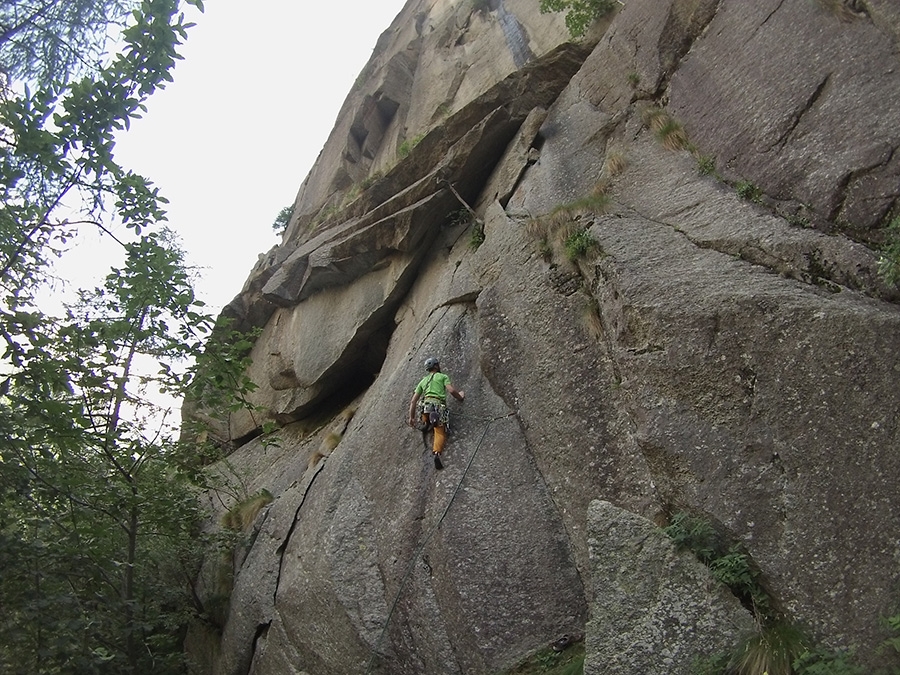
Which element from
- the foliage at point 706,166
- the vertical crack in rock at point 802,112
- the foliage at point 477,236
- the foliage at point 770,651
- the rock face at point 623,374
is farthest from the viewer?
the foliage at point 477,236

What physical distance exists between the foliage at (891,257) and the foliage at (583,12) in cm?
865

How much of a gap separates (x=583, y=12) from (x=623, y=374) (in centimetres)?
944

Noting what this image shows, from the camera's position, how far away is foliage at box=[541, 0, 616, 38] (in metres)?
12.8

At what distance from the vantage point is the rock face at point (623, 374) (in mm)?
5469

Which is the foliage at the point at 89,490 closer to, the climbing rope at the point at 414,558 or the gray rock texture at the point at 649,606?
the climbing rope at the point at 414,558

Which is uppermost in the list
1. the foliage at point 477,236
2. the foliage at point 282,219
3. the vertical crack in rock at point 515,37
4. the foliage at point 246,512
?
the foliage at point 282,219

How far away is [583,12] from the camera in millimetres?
13039

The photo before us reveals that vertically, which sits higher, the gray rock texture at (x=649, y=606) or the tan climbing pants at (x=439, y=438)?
the tan climbing pants at (x=439, y=438)

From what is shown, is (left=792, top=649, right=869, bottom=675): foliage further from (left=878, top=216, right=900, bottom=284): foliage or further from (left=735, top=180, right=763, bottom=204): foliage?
(left=735, top=180, right=763, bottom=204): foliage

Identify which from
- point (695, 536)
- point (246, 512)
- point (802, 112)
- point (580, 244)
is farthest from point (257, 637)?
point (802, 112)

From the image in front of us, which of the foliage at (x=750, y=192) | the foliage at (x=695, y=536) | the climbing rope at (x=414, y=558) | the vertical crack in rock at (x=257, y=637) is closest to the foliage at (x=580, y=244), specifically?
the foliage at (x=750, y=192)

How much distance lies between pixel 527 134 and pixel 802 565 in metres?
8.91

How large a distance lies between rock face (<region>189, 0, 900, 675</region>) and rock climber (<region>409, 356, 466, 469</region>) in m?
0.22

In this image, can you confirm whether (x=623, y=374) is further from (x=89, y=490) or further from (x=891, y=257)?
(x=89, y=490)
